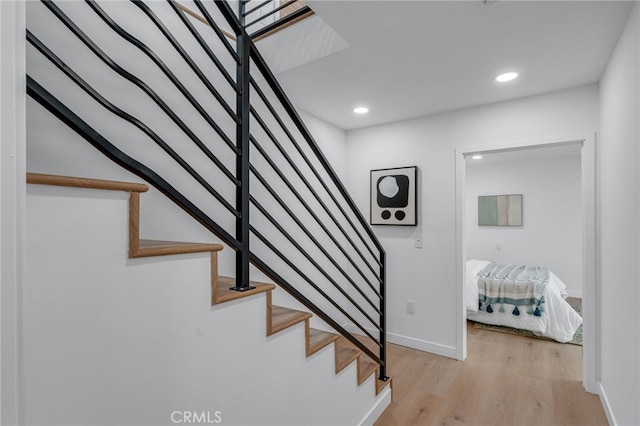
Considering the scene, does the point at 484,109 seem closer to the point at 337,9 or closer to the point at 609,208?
the point at 609,208

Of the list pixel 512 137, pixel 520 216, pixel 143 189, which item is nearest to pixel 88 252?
pixel 143 189

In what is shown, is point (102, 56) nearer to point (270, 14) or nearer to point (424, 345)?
point (270, 14)

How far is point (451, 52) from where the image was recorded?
81.3 inches

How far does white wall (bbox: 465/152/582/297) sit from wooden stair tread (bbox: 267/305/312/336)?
16.8 feet

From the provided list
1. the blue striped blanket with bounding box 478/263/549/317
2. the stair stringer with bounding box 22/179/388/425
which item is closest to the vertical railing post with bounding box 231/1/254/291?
the stair stringer with bounding box 22/179/388/425

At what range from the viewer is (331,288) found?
347 centimetres

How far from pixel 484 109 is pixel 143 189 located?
3015mm

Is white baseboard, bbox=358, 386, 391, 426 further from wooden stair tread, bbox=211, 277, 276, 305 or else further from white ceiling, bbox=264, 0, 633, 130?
white ceiling, bbox=264, 0, 633, 130

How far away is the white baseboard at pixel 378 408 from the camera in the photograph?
2.05 meters

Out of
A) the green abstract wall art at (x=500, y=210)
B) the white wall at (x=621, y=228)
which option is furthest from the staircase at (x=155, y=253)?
the green abstract wall art at (x=500, y=210)

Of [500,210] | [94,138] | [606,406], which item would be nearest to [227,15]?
[94,138]

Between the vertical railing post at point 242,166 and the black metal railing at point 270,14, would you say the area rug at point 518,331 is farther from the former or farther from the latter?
the black metal railing at point 270,14

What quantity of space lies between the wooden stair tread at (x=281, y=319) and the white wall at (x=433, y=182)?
2093 millimetres

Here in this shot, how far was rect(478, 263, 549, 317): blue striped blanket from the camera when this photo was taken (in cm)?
371
